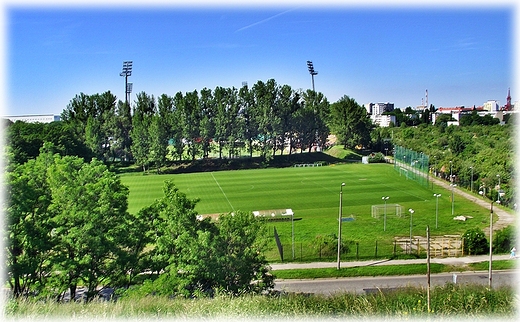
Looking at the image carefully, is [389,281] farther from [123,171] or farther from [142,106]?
[142,106]

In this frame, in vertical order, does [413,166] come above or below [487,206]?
above

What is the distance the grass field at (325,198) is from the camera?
2195 centimetres

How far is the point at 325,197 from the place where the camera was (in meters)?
30.8

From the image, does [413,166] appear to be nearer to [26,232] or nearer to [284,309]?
[26,232]

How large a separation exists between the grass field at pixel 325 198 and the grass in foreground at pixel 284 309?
35.8ft

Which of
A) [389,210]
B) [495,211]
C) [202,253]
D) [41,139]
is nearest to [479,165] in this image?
[495,211]

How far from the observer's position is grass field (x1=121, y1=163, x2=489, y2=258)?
2195 cm

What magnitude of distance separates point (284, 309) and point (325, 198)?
23.8m

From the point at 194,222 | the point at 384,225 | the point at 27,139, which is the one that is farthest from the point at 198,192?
the point at 194,222

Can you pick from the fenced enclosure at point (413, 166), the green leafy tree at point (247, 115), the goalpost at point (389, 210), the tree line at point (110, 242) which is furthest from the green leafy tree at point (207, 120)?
the tree line at point (110, 242)

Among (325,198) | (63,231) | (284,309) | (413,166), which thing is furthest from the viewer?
(413,166)

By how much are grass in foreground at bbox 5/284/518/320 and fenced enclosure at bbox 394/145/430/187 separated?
92.1 feet

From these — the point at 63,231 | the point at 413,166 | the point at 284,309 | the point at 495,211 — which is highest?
the point at 413,166

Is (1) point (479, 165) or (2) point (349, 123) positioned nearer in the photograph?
(1) point (479, 165)
